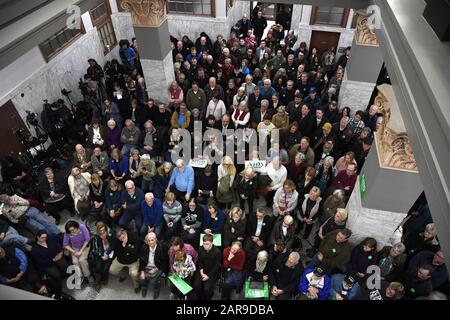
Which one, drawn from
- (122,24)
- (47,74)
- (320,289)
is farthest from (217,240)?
(122,24)

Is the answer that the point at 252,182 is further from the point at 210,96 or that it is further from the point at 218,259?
the point at 210,96

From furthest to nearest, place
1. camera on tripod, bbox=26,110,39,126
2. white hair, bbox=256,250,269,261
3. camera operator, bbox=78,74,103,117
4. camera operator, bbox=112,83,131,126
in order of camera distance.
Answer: camera operator, bbox=78,74,103,117 → camera operator, bbox=112,83,131,126 → camera on tripod, bbox=26,110,39,126 → white hair, bbox=256,250,269,261

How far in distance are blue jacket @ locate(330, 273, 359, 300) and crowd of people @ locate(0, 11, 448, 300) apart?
14 mm

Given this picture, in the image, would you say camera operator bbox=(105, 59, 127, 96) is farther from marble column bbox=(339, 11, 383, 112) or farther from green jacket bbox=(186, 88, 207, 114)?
marble column bbox=(339, 11, 383, 112)

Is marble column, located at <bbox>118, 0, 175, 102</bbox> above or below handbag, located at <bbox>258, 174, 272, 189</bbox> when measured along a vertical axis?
above

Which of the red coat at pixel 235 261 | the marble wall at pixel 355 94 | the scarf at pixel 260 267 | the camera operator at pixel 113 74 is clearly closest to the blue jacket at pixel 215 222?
the red coat at pixel 235 261

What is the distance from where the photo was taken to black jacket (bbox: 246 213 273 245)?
5310 mm

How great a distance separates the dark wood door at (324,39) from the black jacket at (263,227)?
892 centimetres

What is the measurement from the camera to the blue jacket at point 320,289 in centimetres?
455

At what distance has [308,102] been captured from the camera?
782 cm

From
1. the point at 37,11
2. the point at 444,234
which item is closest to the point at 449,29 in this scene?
the point at 444,234

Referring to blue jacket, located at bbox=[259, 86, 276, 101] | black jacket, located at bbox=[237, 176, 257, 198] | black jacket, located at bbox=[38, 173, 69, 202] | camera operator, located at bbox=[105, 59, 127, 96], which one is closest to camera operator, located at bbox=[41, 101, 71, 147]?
camera operator, located at bbox=[105, 59, 127, 96]

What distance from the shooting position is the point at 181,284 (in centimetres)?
477

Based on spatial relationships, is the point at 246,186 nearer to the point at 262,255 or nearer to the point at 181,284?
the point at 262,255
